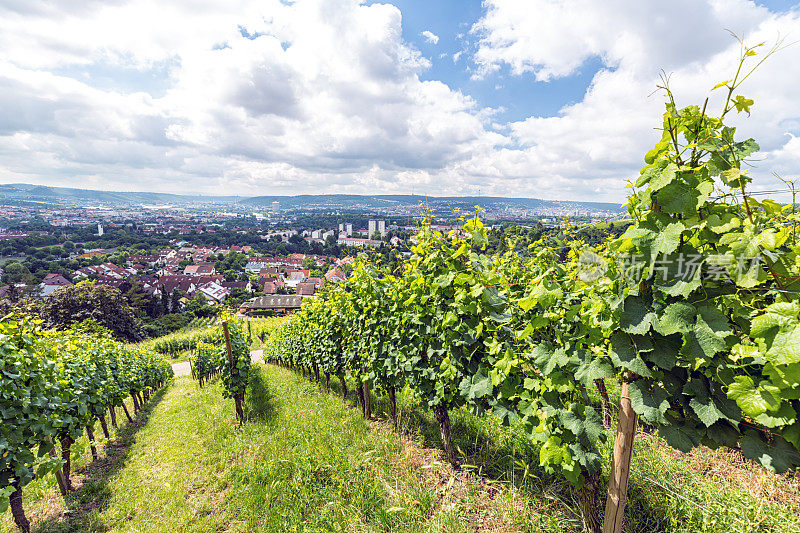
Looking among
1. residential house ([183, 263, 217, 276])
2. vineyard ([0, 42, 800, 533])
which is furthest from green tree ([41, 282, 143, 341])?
residential house ([183, 263, 217, 276])

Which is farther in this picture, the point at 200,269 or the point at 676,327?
the point at 200,269

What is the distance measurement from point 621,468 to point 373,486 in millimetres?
2607

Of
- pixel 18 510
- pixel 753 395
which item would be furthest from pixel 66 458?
pixel 753 395

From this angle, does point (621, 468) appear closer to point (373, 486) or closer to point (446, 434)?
point (446, 434)

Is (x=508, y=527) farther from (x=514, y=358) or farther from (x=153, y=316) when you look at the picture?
(x=153, y=316)

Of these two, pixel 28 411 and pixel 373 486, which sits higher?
pixel 28 411

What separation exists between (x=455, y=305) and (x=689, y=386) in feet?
5.77

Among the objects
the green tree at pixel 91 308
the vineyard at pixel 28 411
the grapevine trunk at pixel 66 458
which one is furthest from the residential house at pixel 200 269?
the vineyard at pixel 28 411

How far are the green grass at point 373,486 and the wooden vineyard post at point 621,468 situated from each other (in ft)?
1.84

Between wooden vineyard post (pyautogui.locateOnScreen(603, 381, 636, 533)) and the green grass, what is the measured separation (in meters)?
0.56

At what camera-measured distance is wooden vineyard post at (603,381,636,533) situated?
2108mm

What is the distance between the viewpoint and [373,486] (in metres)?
3.59

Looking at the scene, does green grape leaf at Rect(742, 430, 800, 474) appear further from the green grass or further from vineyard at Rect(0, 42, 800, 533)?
the green grass

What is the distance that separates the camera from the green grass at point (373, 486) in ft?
9.00
